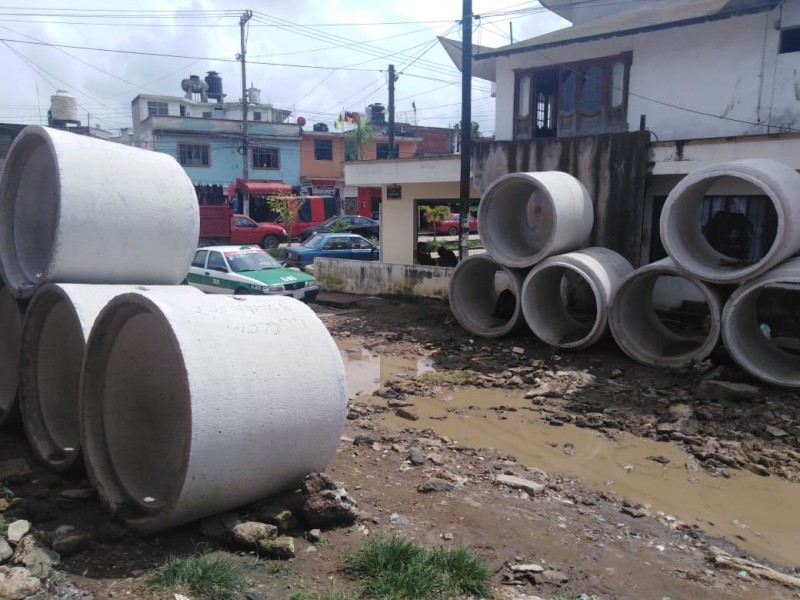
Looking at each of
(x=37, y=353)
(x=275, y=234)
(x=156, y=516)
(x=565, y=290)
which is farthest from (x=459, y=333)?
(x=275, y=234)

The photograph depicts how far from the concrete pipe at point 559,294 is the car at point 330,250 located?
29.5ft

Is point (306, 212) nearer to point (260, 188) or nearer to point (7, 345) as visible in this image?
point (260, 188)

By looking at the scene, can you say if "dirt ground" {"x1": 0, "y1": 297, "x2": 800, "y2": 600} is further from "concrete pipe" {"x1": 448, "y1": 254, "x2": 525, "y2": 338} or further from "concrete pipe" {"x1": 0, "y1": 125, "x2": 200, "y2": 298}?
"concrete pipe" {"x1": 448, "y1": 254, "x2": 525, "y2": 338}

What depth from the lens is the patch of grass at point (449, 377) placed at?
10070 millimetres

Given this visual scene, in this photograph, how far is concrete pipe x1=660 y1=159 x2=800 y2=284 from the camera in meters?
8.74

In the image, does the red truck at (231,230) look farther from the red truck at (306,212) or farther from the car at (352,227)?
the red truck at (306,212)

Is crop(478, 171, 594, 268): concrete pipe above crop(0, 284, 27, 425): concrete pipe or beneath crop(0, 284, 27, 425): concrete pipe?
above

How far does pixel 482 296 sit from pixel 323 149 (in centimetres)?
3161

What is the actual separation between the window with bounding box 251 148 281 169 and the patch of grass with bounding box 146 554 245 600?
121 feet

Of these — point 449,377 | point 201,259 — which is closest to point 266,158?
point 201,259

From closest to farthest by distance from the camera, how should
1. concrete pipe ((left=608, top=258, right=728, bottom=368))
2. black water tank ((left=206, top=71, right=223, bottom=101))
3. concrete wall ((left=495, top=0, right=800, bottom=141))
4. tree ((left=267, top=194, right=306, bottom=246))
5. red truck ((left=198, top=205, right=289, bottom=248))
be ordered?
concrete pipe ((left=608, top=258, right=728, bottom=368)) < concrete wall ((left=495, top=0, right=800, bottom=141)) < red truck ((left=198, top=205, right=289, bottom=248)) < tree ((left=267, top=194, right=306, bottom=246)) < black water tank ((left=206, top=71, right=223, bottom=101))

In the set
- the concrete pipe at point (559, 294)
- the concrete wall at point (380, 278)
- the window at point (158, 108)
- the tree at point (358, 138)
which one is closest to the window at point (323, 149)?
the tree at point (358, 138)

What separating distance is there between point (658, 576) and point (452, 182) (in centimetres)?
1376

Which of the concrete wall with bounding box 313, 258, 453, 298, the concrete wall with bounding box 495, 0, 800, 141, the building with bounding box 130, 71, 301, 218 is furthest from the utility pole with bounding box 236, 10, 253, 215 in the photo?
the concrete wall with bounding box 495, 0, 800, 141
